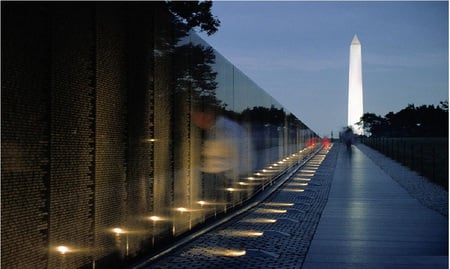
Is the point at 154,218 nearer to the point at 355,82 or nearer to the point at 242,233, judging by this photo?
the point at 242,233

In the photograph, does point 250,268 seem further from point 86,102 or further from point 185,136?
point 185,136

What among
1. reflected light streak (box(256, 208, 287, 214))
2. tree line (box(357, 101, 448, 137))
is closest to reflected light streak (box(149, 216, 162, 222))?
reflected light streak (box(256, 208, 287, 214))

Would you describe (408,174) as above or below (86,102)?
below

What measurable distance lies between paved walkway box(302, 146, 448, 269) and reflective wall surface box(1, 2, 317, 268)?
261 centimetres

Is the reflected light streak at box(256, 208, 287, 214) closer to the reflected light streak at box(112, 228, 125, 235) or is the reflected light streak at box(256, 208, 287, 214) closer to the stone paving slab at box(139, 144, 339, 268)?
the stone paving slab at box(139, 144, 339, 268)

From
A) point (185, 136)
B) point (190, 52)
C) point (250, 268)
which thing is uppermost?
point (190, 52)

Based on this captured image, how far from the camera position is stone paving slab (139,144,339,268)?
9.48 metres

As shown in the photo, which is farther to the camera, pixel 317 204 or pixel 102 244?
pixel 317 204

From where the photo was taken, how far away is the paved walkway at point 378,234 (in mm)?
9438

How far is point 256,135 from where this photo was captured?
73.3 ft

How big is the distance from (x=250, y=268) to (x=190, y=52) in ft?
16.9

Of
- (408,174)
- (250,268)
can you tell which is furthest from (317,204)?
(408,174)

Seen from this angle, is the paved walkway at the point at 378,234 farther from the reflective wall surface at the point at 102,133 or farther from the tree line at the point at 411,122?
the tree line at the point at 411,122

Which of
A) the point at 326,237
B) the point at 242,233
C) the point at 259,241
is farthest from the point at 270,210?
the point at 259,241
